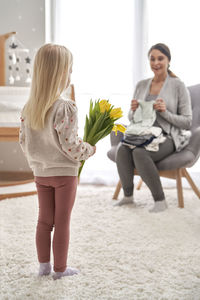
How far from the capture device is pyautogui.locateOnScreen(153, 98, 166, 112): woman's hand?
2.45 metres

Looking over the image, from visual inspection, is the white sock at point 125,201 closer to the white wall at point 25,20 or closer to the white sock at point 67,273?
the white sock at point 67,273

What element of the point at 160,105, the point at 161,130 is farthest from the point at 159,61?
the point at 161,130

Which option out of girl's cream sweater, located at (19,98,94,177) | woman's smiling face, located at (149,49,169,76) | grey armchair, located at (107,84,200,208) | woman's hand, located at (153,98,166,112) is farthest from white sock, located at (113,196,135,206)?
girl's cream sweater, located at (19,98,94,177)

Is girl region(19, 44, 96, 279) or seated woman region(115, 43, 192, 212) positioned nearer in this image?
girl region(19, 44, 96, 279)

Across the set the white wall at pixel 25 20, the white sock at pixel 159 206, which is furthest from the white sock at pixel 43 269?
the white wall at pixel 25 20

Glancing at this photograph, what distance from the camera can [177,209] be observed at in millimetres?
2396

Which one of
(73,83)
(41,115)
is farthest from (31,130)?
(73,83)

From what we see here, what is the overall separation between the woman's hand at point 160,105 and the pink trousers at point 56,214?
1.26m

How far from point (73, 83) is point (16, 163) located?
0.94 m

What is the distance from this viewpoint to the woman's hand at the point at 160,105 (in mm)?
2445

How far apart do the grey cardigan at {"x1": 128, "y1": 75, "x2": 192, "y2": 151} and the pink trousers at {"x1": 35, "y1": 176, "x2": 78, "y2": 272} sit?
130cm

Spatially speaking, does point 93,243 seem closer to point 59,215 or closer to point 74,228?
point 74,228

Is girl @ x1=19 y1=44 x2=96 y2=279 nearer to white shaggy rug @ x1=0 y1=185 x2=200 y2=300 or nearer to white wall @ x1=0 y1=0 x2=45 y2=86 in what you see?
white shaggy rug @ x1=0 y1=185 x2=200 y2=300

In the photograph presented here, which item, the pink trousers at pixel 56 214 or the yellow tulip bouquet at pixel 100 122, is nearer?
the pink trousers at pixel 56 214
